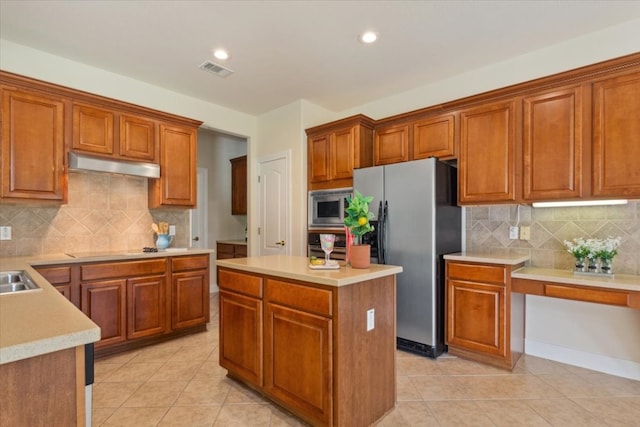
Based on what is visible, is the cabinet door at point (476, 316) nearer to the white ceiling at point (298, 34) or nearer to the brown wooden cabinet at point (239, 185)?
the white ceiling at point (298, 34)

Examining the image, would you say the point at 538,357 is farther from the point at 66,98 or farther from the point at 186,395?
the point at 66,98

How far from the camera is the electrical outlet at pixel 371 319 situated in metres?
1.92

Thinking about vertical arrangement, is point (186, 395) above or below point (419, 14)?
below

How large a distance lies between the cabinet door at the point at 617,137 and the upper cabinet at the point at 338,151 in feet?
6.64

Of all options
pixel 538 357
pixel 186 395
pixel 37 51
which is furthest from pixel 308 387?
pixel 37 51

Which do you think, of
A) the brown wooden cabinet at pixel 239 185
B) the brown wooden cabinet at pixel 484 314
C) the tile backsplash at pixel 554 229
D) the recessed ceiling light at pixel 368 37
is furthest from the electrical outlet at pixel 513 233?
the brown wooden cabinet at pixel 239 185

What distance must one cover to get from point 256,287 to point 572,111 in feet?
9.10

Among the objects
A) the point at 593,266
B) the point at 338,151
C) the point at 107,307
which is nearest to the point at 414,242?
the point at 593,266

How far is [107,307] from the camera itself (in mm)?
2971

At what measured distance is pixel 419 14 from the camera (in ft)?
8.08

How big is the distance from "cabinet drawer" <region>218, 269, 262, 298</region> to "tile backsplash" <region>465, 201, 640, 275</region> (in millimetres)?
2288

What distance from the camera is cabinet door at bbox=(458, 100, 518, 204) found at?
2885 mm

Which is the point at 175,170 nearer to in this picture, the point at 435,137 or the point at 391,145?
the point at 391,145

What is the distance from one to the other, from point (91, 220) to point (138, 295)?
99 centimetres
